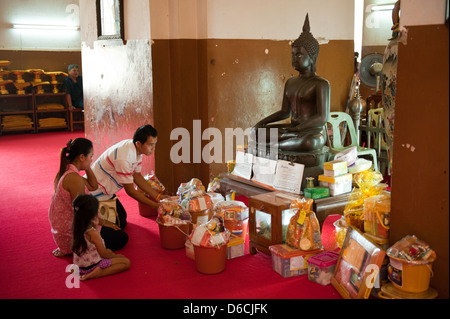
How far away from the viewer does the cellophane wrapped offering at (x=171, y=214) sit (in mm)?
3439

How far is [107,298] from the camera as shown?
2777 mm

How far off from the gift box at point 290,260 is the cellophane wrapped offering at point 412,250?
58 centimetres

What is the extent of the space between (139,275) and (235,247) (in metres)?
0.66

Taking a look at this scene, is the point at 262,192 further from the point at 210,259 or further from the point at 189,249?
the point at 210,259

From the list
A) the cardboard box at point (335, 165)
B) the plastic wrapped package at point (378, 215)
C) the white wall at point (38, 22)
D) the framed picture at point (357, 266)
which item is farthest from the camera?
the white wall at point (38, 22)

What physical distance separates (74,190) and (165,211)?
0.63 meters

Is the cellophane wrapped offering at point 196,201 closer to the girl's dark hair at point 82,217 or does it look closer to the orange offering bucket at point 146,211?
the orange offering bucket at point 146,211

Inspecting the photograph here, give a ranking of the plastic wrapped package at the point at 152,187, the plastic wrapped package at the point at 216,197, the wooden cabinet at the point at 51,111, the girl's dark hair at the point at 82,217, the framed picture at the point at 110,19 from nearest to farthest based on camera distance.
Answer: the girl's dark hair at the point at 82,217 → the plastic wrapped package at the point at 216,197 → the plastic wrapped package at the point at 152,187 → the framed picture at the point at 110,19 → the wooden cabinet at the point at 51,111

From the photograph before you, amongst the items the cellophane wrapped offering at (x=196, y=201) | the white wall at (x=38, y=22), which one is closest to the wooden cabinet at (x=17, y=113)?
the white wall at (x=38, y=22)

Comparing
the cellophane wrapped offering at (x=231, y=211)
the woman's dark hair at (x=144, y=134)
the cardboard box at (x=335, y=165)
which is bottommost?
the cellophane wrapped offering at (x=231, y=211)

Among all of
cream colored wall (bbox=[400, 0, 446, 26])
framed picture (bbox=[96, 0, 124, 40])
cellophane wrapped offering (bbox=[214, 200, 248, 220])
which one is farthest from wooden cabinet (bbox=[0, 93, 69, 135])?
cream colored wall (bbox=[400, 0, 446, 26])

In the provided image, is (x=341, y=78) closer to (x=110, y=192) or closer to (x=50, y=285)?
(x=110, y=192)

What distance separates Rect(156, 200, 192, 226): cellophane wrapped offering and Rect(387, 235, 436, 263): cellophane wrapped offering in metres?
1.45

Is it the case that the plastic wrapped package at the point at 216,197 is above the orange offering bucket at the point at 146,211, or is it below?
above
